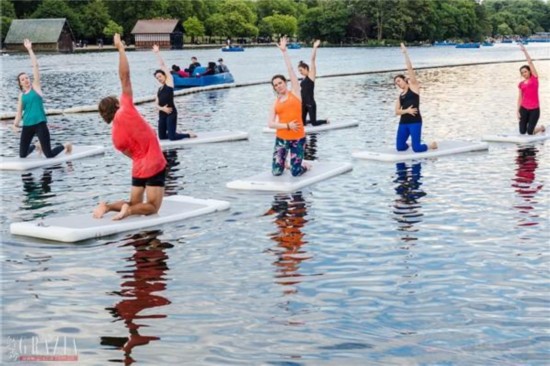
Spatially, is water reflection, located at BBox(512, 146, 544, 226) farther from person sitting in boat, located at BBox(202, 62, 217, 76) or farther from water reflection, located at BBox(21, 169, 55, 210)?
person sitting in boat, located at BBox(202, 62, 217, 76)

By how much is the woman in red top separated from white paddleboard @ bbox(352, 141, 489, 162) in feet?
24.1

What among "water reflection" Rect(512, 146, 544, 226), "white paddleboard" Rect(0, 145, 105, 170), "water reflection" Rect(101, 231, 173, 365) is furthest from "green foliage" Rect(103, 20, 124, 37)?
"water reflection" Rect(101, 231, 173, 365)

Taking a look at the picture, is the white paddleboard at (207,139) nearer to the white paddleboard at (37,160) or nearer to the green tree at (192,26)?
the white paddleboard at (37,160)

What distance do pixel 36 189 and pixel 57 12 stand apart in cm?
15344

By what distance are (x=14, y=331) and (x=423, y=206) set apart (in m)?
7.57

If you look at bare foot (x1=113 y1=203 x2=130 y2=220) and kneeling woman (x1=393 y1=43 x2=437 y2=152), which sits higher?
kneeling woman (x1=393 y1=43 x2=437 y2=152)

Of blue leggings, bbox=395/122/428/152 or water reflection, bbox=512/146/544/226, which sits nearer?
water reflection, bbox=512/146/544/226

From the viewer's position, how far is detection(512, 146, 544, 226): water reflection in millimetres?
12852

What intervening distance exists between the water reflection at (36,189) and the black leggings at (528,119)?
478 inches

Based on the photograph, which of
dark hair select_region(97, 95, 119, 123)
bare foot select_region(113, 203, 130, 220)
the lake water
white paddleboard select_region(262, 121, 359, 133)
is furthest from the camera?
white paddleboard select_region(262, 121, 359, 133)

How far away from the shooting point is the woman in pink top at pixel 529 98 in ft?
70.2

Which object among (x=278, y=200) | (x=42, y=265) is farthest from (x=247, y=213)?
(x=42, y=265)

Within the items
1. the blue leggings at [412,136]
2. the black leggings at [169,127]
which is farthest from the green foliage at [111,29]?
the blue leggings at [412,136]

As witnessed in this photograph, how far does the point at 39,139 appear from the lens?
18.9m
